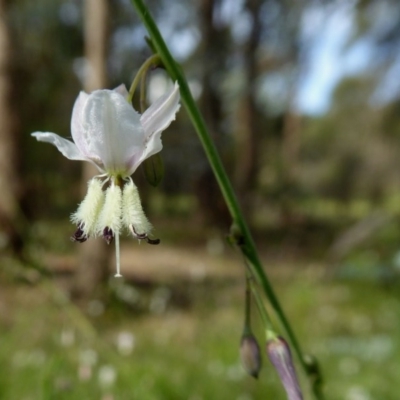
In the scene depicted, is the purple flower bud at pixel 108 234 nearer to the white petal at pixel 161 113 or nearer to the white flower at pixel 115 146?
the white flower at pixel 115 146

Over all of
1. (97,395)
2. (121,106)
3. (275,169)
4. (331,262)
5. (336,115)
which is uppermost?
(336,115)

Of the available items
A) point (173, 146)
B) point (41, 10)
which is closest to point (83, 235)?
point (173, 146)

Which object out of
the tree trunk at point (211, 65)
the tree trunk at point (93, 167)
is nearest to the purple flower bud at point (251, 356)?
the tree trunk at point (93, 167)

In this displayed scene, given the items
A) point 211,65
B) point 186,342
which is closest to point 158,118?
point 186,342

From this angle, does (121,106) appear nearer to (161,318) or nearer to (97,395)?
(97,395)

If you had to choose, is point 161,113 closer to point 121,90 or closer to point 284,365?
point 121,90

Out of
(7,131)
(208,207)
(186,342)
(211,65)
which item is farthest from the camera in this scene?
(208,207)

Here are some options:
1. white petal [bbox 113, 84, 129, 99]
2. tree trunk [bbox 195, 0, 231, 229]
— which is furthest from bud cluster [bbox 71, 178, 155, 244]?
tree trunk [bbox 195, 0, 231, 229]
